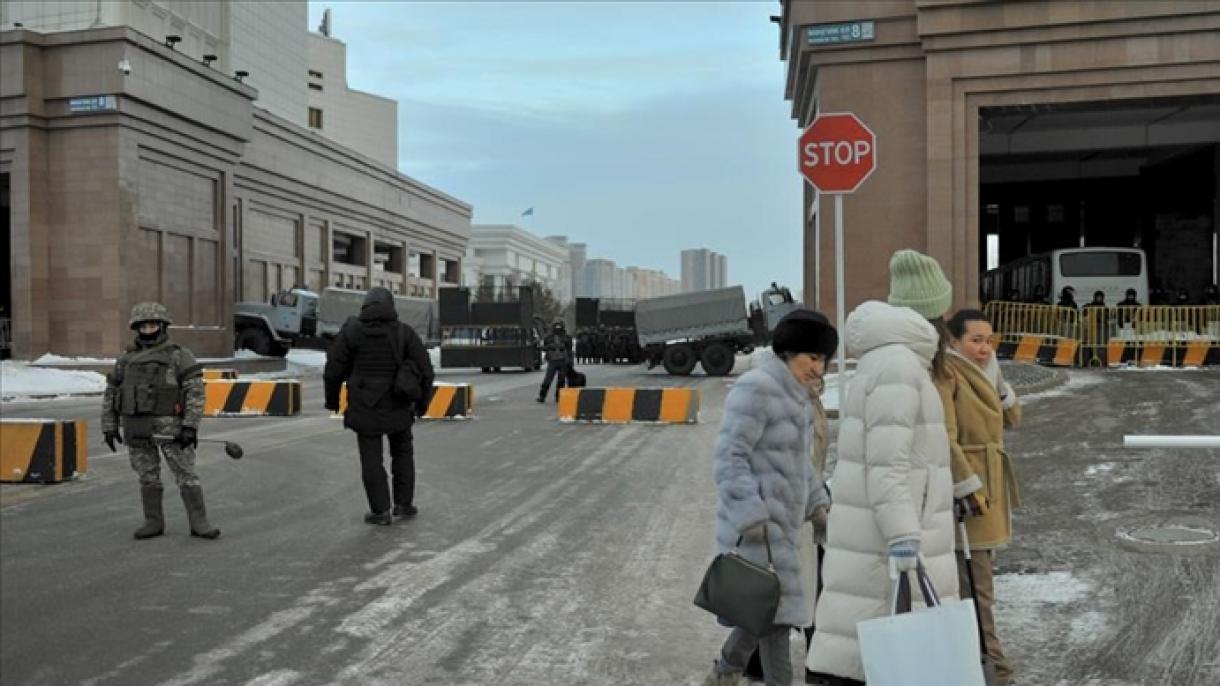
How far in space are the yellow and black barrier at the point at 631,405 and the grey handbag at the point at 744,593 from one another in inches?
470

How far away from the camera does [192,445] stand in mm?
7867

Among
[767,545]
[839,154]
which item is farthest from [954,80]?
[767,545]

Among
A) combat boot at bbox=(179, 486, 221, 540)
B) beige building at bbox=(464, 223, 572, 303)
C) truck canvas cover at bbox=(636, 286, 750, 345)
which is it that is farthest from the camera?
beige building at bbox=(464, 223, 572, 303)

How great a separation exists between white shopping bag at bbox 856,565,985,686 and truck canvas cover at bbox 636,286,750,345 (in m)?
27.3

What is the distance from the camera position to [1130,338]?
80.3 feet

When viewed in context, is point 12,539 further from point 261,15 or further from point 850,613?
point 261,15

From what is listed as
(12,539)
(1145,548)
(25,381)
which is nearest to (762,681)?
(1145,548)

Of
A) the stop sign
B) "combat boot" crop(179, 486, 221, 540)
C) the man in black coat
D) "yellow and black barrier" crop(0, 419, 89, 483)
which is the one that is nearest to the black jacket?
the man in black coat

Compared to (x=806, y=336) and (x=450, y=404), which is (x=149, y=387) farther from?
(x=450, y=404)

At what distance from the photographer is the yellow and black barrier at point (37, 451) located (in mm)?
10242

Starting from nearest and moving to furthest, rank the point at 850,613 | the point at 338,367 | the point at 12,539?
the point at 850,613 < the point at 12,539 < the point at 338,367

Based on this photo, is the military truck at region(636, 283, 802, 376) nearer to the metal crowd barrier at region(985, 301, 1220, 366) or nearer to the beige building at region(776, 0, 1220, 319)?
the beige building at region(776, 0, 1220, 319)

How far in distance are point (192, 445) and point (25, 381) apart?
885 inches

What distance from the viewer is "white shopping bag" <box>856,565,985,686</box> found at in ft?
10.5
